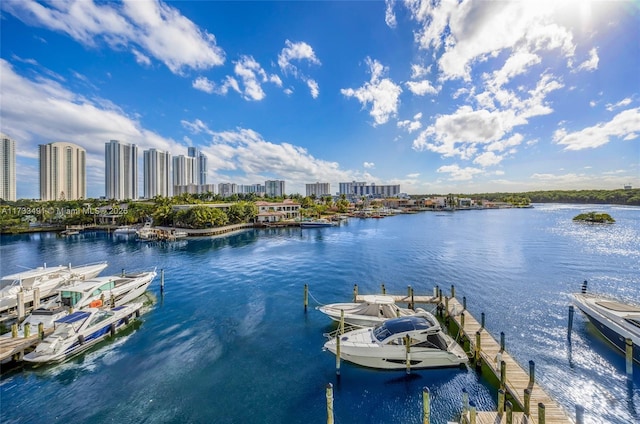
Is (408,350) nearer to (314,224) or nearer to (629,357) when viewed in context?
(629,357)

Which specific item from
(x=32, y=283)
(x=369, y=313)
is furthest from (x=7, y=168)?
(x=369, y=313)

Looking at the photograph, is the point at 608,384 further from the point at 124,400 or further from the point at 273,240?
the point at 273,240

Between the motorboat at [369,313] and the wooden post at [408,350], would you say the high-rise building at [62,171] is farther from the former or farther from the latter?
the wooden post at [408,350]

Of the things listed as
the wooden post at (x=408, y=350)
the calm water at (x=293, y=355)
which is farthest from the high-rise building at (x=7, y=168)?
the wooden post at (x=408, y=350)

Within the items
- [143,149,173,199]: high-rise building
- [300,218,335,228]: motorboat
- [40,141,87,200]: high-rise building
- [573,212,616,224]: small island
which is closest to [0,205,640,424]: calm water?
[300,218,335,228]: motorboat

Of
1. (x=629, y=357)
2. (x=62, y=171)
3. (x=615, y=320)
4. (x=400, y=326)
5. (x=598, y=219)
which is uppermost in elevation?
(x=62, y=171)

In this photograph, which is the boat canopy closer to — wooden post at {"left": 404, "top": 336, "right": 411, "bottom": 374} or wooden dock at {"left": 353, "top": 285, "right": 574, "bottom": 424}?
wooden post at {"left": 404, "top": 336, "right": 411, "bottom": 374}
